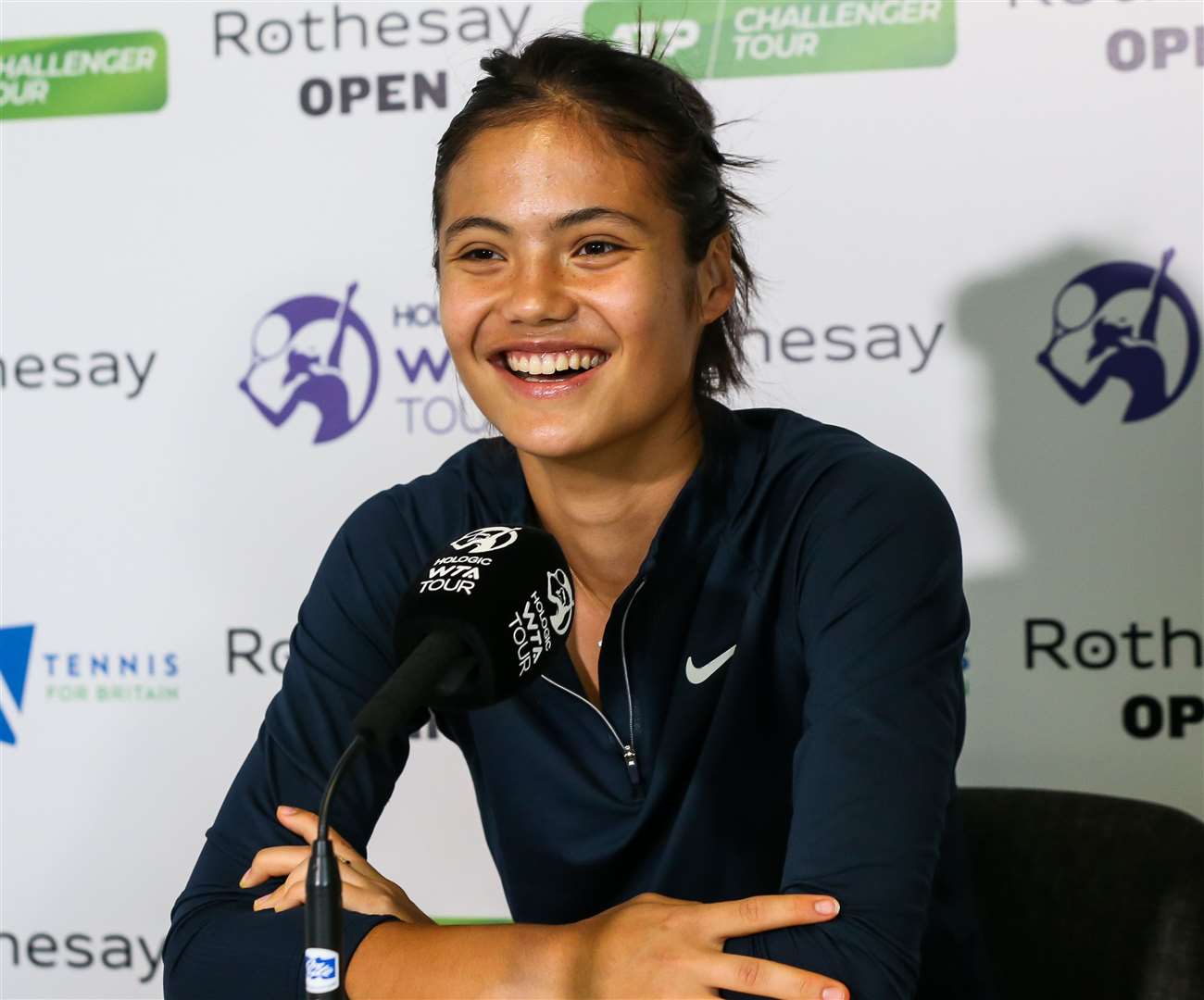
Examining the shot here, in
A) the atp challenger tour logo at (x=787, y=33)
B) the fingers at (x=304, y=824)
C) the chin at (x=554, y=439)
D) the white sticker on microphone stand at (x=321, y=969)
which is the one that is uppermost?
the atp challenger tour logo at (x=787, y=33)

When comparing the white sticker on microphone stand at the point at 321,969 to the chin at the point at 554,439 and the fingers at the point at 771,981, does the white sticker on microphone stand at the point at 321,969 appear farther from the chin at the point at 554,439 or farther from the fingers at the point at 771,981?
the chin at the point at 554,439

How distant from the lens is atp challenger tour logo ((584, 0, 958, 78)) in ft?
7.27

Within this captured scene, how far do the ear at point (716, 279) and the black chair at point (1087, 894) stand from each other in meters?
0.62

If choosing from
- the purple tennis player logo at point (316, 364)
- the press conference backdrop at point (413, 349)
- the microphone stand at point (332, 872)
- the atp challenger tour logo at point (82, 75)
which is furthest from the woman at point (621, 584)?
the atp challenger tour logo at point (82, 75)

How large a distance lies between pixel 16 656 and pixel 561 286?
1.51m

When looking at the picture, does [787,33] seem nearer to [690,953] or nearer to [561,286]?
[561,286]

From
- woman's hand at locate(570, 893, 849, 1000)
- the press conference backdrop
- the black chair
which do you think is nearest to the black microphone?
woman's hand at locate(570, 893, 849, 1000)

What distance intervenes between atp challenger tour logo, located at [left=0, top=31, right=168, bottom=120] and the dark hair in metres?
1.10

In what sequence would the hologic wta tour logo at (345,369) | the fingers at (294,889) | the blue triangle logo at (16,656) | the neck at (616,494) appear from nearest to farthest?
the fingers at (294,889), the neck at (616,494), the hologic wta tour logo at (345,369), the blue triangle logo at (16,656)

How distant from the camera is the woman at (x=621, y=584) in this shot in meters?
1.37

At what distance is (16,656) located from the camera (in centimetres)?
251

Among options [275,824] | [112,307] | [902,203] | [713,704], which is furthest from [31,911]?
[902,203]

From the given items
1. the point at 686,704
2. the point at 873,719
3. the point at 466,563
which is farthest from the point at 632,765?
the point at 466,563

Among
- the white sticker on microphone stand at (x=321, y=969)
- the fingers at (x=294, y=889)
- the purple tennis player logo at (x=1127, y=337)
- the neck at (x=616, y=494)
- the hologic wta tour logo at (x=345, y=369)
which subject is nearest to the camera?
the white sticker on microphone stand at (x=321, y=969)
